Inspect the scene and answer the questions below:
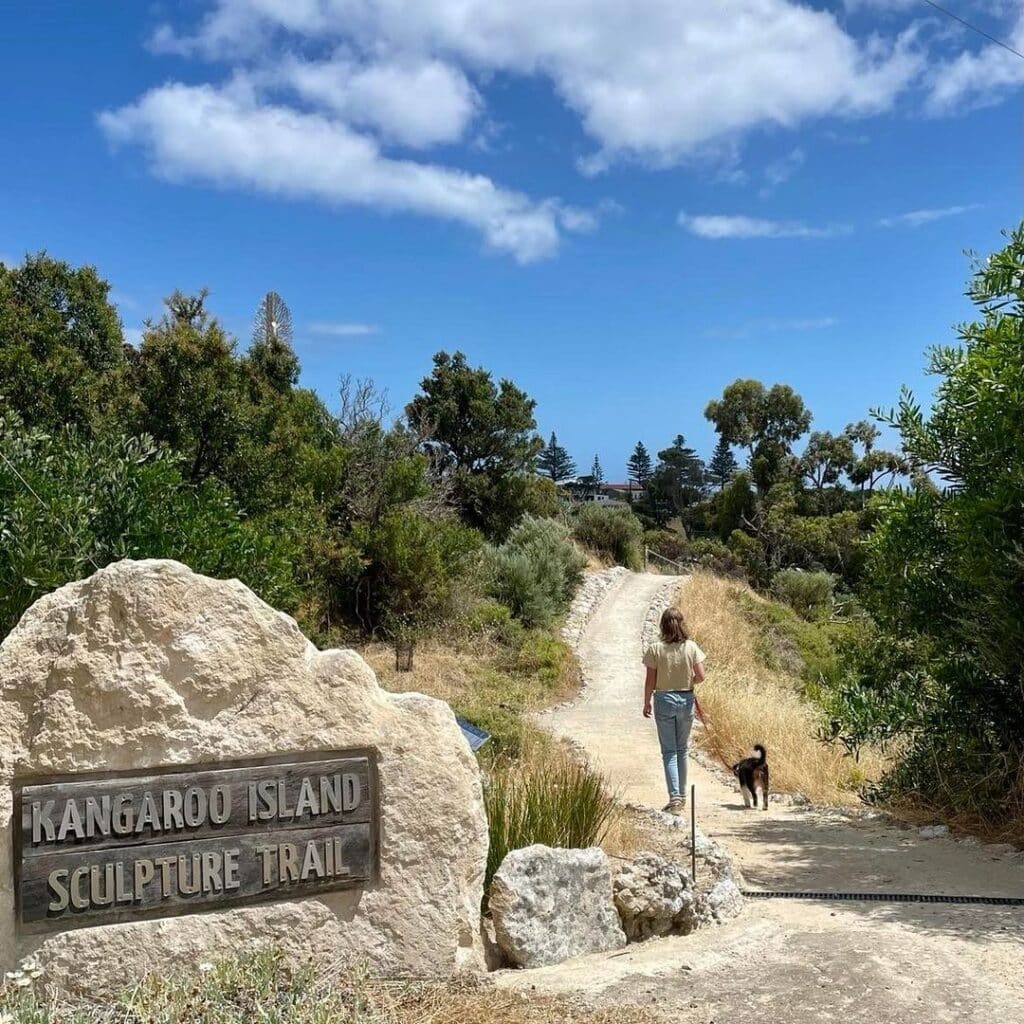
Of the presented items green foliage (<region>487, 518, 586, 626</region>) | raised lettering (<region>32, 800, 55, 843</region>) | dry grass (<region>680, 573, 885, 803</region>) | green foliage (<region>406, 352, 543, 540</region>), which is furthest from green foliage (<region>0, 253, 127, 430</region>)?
green foliage (<region>406, 352, 543, 540</region>)

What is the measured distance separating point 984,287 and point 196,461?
8367mm

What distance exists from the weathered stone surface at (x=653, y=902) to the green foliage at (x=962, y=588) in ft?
10.1

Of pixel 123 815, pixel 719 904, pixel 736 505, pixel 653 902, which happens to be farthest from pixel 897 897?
pixel 736 505

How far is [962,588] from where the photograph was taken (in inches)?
297

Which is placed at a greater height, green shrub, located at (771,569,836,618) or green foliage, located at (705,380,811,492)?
green foliage, located at (705,380,811,492)

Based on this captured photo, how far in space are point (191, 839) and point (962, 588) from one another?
582cm

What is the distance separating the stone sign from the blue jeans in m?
4.16

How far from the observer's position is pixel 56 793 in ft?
13.6

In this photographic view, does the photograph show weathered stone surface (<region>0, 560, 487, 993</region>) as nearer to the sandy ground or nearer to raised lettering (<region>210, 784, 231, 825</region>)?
raised lettering (<region>210, 784, 231, 825</region>)

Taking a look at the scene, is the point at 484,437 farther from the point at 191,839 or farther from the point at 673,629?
the point at 191,839

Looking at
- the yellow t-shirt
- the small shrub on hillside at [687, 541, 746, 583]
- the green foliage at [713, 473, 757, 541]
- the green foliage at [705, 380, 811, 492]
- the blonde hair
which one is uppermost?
the green foliage at [705, 380, 811, 492]

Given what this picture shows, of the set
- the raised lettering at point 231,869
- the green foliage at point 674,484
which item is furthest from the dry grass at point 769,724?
the green foliage at point 674,484

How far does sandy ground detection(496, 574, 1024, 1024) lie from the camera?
4.23 metres

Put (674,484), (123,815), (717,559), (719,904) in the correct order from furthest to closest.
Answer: (674,484) < (717,559) < (719,904) < (123,815)
